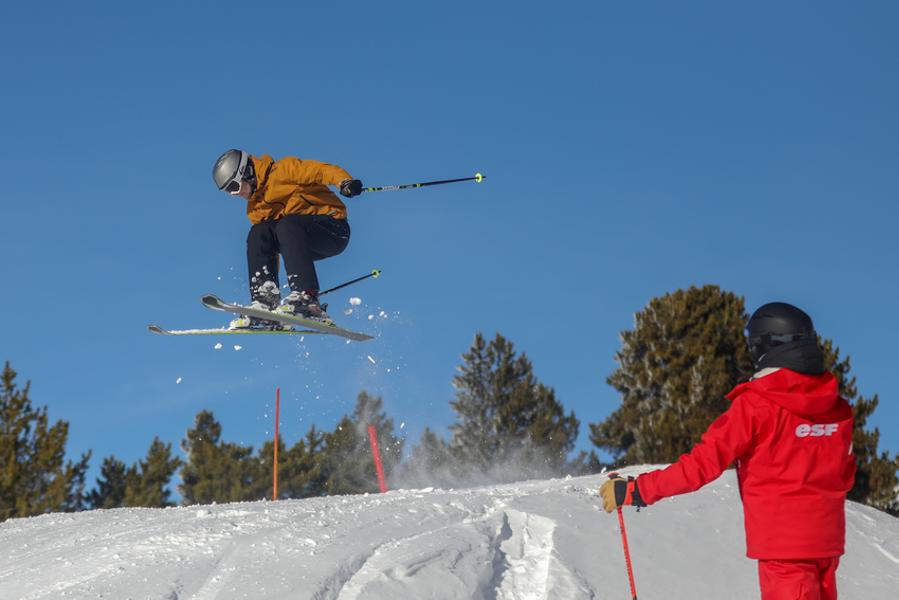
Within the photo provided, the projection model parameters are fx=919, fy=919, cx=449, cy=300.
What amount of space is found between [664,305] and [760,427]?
1904cm

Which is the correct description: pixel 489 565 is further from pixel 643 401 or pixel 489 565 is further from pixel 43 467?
pixel 43 467

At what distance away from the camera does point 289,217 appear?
27.8 feet

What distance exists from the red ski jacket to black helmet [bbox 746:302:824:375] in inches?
2.0

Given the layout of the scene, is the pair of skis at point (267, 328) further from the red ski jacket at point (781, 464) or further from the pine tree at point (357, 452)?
the pine tree at point (357, 452)

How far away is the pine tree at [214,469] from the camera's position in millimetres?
30219

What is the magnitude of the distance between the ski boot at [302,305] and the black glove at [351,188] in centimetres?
115

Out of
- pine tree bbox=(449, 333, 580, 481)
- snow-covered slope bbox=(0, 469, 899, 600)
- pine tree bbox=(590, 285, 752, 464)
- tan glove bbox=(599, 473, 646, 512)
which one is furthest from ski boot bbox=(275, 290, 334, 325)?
pine tree bbox=(449, 333, 580, 481)

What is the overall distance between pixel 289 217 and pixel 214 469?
2417 cm

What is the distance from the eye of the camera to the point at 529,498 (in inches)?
280

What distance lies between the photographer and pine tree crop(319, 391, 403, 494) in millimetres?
30031

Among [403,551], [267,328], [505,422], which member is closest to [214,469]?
[505,422]

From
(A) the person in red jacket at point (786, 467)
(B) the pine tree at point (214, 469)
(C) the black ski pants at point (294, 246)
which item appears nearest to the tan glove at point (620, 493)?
(A) the person in red jacket at point (786, 467)

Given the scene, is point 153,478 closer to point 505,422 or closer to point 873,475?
point 505,422

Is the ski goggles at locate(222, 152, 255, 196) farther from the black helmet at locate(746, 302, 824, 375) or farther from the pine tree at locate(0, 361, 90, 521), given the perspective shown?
the pine tree at locate(0, 361, 90, 521)
